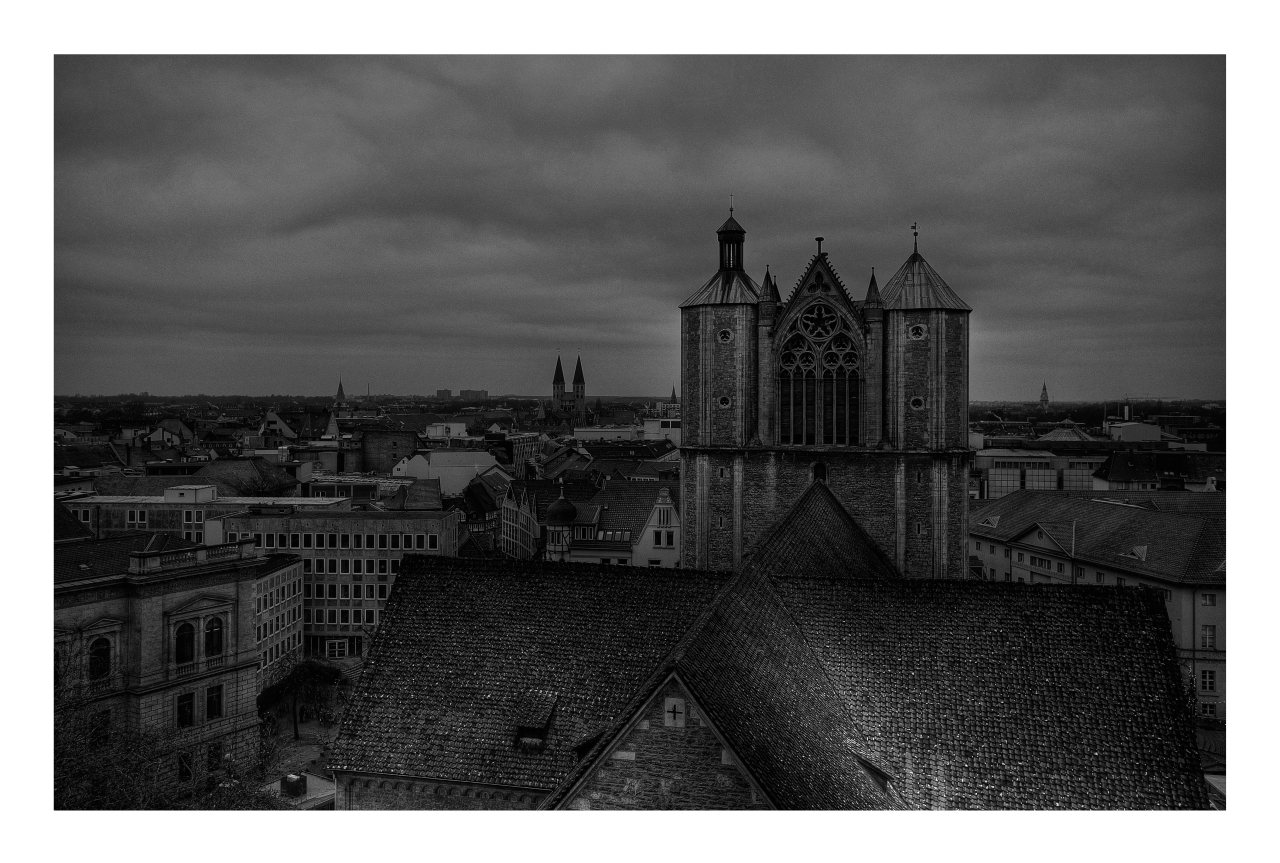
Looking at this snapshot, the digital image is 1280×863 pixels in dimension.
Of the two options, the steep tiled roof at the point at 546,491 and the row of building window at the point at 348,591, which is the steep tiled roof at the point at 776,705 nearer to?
the row of building window at the point at 348,591

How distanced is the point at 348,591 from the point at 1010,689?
3661 cm

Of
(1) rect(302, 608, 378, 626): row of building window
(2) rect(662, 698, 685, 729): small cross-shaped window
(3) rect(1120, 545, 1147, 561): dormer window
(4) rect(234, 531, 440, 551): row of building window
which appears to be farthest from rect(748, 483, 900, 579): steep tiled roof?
(1) rect(302, 608, 378, 626): row of building window

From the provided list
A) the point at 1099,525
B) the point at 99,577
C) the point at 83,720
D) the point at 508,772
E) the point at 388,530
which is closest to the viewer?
the point at 508,772

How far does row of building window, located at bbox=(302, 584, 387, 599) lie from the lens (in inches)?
1724

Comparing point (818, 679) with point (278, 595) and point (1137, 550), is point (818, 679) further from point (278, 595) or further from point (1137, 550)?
point (278, 595)

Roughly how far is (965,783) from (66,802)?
12.6 metres

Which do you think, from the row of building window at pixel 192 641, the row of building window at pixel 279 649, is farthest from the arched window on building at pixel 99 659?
the row of building window at pixel 279 649

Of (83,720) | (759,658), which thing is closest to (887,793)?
(759,658)

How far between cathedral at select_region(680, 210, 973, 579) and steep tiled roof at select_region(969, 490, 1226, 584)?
13601 millimetres

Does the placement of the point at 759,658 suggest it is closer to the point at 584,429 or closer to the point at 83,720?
the point at 83,720

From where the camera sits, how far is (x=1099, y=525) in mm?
38719

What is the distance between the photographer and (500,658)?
47.5 feet

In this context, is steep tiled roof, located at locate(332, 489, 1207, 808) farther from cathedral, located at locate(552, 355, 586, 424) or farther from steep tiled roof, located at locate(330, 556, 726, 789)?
cathedral, located at locate(552, 355, 586, 424)

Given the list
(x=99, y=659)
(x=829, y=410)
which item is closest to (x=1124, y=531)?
(x=829, y=410)
